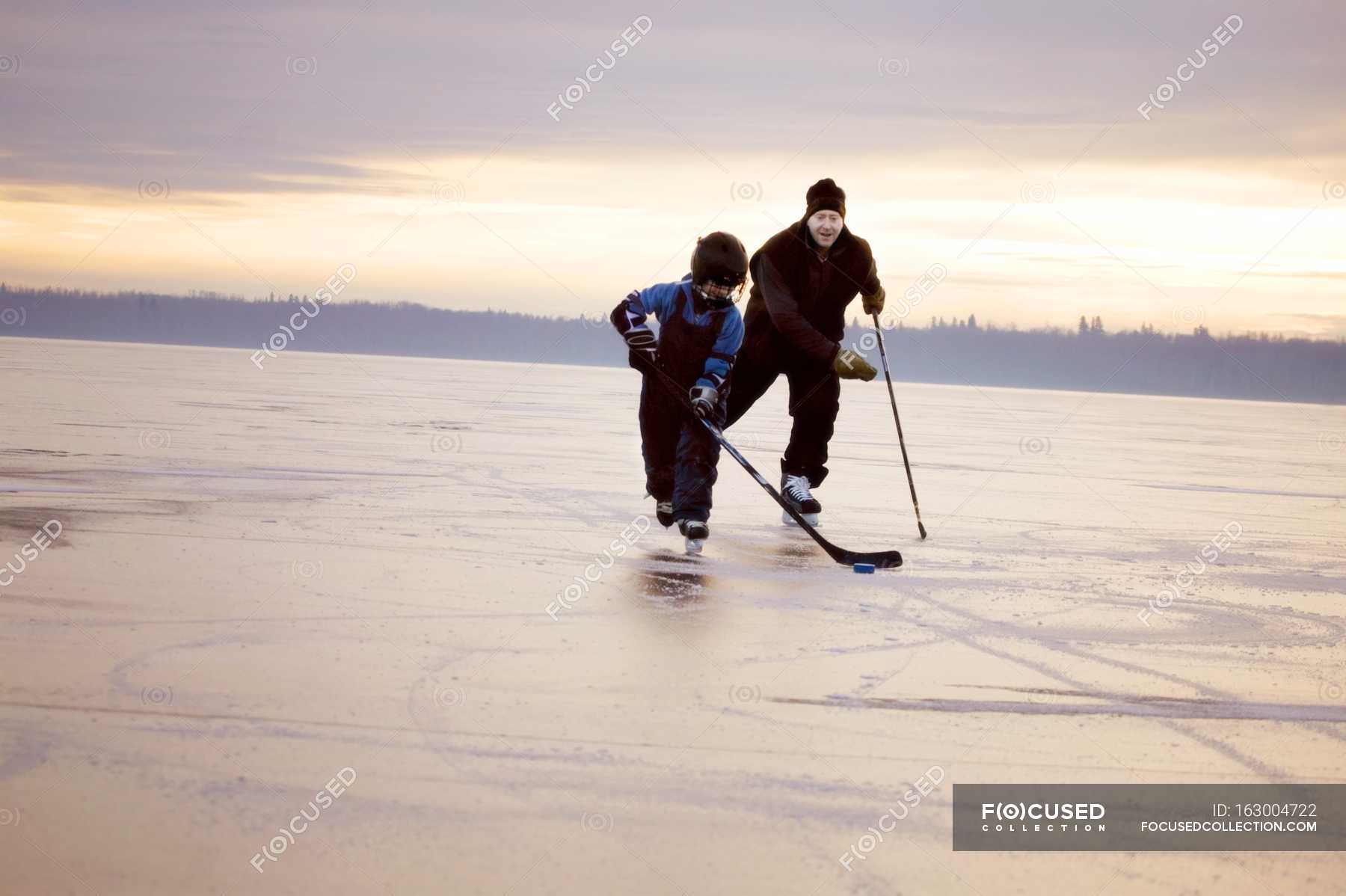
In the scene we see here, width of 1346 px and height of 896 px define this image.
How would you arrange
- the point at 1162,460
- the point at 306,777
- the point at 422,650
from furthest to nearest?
the point at 1162,460, the point at 422,650, the point at 306,777


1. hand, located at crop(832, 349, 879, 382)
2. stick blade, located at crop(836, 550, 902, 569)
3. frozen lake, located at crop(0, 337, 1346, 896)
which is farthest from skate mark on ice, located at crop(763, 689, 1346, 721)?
hand, located at crop(832, 349, 879, 382)

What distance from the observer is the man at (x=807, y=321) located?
759 centimetres

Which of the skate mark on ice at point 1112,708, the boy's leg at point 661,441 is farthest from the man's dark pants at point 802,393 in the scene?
the skate mark on ice at point 1112,708

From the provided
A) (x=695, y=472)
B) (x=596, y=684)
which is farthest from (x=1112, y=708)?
(x=695, y=472)

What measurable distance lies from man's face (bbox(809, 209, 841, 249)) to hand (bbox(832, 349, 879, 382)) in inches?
27.9

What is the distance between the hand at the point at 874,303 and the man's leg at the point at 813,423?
18.2 inches

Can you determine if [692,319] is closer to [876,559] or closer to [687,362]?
[687,362]

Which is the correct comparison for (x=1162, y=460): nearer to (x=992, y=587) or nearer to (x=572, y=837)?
(x=992, y=587)

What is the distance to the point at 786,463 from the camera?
8070mm

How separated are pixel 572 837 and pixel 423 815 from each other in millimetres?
295

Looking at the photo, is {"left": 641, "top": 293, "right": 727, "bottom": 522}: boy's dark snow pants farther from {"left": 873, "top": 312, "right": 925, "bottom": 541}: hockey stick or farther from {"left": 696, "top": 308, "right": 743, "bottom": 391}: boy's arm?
{"left": 873, "top": 312, "right": 925, "bottom": 541}: hockey stick

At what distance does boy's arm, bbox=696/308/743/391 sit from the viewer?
6.84 meters

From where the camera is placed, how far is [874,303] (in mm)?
8000

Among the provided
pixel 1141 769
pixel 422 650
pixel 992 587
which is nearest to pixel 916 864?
pixel 1141 769
